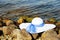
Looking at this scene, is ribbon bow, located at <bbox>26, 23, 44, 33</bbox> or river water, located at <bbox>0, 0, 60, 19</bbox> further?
river water, located at <bbox>0, 0, 60, 19</bbox>

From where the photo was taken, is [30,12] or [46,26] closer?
[46,26]

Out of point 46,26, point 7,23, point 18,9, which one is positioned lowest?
point 18,9

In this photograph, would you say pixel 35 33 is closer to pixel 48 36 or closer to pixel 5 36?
pixel 48 36

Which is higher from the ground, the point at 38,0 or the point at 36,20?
the point at 36,20

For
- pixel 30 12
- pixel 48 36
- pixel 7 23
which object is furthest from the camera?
pixel 30 12

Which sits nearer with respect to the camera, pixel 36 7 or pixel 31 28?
pixel 31 28

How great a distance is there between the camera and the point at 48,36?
5082 mm

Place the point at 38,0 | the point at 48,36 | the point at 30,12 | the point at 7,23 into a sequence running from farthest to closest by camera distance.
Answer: the point at 38,0, the point at 30,12, the point at 7,23, the point at 48,36

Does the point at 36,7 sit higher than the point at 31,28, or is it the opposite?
the point at 31,28

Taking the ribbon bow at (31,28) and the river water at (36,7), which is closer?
the ribbon bow at (31,28)

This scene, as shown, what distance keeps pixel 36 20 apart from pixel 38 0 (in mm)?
5831

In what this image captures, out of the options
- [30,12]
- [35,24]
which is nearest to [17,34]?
[35,24]

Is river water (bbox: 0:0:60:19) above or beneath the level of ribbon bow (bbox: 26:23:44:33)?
beneath

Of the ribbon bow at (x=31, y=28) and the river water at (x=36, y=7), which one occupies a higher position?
the ribbon bow at (x=31, y=28)
